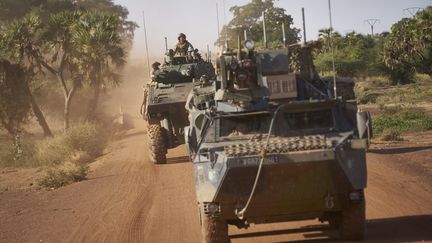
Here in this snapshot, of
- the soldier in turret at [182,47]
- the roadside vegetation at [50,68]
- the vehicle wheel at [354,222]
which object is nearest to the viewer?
the vehicle wheel at [354,222]

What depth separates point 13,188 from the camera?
19.6 meters

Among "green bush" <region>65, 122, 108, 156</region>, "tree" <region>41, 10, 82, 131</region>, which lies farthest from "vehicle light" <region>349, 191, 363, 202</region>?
"tree" <region>41, 10, 82, 131</region>

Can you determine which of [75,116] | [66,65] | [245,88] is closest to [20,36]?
[66,65]

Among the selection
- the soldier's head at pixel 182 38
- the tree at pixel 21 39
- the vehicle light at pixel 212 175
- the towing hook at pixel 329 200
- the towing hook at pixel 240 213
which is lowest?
the towing hook at pixel 240 213

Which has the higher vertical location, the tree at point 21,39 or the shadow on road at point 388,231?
the tree at point 21,39

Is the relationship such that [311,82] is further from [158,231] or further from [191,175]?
[191,175]

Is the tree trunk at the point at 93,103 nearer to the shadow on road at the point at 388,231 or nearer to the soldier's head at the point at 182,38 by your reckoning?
the soldier's head at the point at 182,38

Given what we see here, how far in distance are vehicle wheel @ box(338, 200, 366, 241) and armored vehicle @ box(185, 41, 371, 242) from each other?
1 cm

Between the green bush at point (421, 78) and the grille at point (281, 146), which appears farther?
the green bush at point (421, 78)

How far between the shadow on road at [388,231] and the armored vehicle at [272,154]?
0.36 m

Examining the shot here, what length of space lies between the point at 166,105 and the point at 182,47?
3.57 meters

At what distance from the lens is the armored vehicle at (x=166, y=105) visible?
1905cm

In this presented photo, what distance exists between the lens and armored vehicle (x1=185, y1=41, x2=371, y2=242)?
7.93 meters

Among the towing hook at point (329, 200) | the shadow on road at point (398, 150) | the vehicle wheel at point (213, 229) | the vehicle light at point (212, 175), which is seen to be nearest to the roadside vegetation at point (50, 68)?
the shadow on road at point (398, 150)
